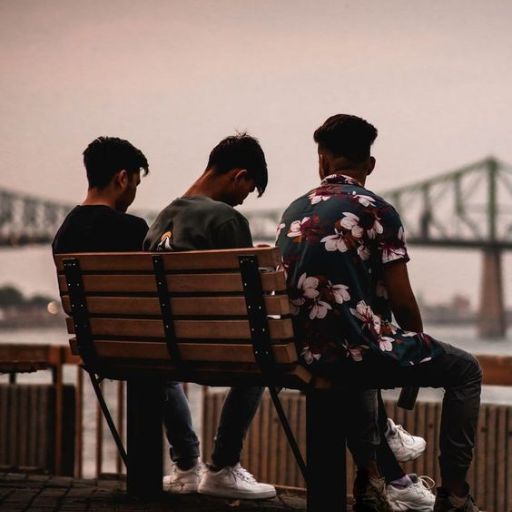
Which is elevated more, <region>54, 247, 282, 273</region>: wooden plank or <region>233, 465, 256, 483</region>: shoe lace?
<region>54, 247, 282, 273</region>: wooden plank

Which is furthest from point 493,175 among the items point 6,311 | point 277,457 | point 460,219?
point 277,457

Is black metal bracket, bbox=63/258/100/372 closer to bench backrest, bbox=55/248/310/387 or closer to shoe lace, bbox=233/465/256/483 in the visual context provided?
bench backrest, bbox=55/248/310/387

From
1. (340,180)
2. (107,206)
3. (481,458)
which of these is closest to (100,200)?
(107,206)

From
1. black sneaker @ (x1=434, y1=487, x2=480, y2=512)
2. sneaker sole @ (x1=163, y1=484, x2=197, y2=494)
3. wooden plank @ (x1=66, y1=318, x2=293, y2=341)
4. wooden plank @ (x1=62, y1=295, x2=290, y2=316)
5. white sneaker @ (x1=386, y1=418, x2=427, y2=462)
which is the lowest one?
sneaker sole @ (x1=163, y1=484, x2=197, y2=494)

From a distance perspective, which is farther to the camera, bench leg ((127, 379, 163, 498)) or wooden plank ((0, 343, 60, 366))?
wooden plank ((0, 343, 60, 366))

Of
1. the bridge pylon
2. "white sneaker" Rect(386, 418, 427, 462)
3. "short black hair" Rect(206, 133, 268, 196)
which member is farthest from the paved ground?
the bridge pylon

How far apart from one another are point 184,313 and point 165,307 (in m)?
0.05

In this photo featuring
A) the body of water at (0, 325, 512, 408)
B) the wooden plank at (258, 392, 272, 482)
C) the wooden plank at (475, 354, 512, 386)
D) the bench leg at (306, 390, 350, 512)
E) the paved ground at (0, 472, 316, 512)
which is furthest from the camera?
the body of water at (0, 325, 512, 408)

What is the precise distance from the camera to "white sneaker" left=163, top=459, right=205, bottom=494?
2.99 meters

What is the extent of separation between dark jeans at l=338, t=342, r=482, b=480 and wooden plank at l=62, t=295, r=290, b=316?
7.3 inches

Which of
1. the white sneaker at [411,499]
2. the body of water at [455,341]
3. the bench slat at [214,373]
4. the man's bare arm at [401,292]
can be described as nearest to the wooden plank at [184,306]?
the bench slat at [214,373]

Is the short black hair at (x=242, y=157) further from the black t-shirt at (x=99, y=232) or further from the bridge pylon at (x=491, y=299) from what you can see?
the bridge pylon at (x=491, y=299)

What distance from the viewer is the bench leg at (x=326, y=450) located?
2.35 meters

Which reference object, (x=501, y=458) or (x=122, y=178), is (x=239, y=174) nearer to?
(x=122, y=178)
